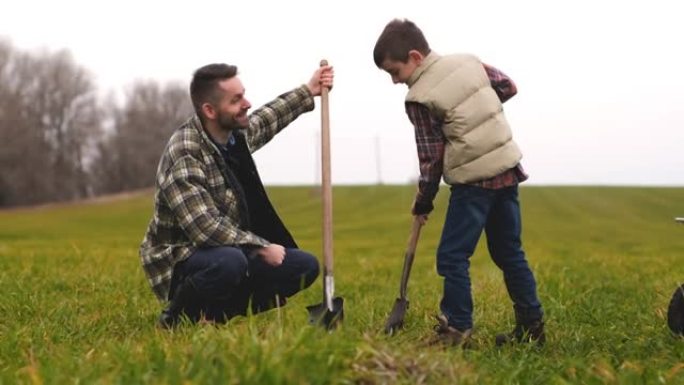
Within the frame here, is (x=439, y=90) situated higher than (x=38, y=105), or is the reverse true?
(x=38, y=105)

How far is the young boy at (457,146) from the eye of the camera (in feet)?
16.0

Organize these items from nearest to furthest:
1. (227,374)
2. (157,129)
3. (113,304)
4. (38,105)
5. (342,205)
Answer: (227,374) → (113,304) → (342,205) → (38,105) → (157,129)

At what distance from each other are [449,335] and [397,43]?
1.79 meters

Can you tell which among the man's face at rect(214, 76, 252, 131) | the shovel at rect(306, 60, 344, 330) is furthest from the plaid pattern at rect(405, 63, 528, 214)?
the man's face at rect(214, 76, 252, 131)

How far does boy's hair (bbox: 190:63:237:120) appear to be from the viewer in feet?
16.4

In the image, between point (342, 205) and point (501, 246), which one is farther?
point (342, 205)

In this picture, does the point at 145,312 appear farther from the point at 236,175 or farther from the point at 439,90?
the point at 439,90

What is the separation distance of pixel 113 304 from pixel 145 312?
57 cm

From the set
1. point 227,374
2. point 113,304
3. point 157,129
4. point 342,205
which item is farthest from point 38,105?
point 227,374

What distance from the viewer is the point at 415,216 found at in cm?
547

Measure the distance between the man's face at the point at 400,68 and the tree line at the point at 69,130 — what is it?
5669 cm

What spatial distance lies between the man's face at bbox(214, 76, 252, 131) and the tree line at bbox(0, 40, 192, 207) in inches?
2216

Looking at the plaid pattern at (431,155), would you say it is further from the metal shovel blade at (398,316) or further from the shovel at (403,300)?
the metal shovel blade at (398,316)

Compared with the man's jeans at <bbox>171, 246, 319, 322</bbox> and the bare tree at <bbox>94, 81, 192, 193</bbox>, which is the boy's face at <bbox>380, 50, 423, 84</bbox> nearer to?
the man's jeans at <bbox>171, 246, 319, 322</bbox>
